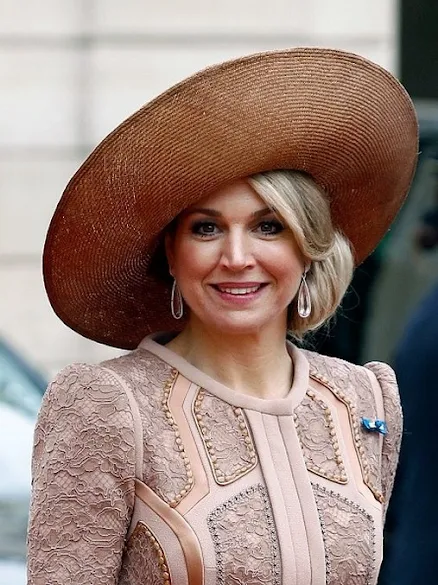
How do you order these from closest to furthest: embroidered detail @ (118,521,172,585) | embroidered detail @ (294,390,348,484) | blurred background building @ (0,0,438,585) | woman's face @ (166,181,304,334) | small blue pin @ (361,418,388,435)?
embroidered detail @ (118,521,172,585), woman's face @ (166,181,304,334), embroidered detail @ (294,390,348,484), small blue pin @ (361,418,388,435), blurred background building @ (0,0,438,585)

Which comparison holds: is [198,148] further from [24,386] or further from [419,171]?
[419,171]

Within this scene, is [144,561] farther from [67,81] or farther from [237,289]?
[67,81]

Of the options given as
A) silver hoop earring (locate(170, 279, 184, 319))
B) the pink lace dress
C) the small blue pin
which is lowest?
the pink lace dress

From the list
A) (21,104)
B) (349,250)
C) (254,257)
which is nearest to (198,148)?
(254,257)

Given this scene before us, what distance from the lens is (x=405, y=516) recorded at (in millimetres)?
5074

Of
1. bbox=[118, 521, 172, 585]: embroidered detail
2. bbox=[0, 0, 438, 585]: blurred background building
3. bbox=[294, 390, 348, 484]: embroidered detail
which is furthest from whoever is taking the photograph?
bbox=[0, 0, 438, 585]: blurred background building

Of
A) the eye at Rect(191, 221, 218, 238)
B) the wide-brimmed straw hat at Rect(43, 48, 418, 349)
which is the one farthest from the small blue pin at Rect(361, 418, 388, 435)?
the eye at Rect(191, 221, 218, 238)

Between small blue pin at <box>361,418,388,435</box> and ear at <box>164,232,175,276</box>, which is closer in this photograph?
ear at <box>164,232,175,276</box>

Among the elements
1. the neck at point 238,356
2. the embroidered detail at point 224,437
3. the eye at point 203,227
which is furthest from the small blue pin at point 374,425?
the eye at point 203,227

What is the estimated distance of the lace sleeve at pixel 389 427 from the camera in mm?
3438

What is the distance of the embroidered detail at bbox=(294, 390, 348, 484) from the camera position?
10.7ft

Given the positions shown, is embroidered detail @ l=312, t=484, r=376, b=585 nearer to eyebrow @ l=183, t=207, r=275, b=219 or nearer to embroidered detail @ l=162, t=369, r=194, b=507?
embroidered detail @ l=162, t=369, r=194, b=507

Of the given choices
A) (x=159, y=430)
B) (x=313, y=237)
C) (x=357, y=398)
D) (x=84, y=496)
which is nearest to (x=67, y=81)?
(x=357, y=398)

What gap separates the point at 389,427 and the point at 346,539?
343 mm
